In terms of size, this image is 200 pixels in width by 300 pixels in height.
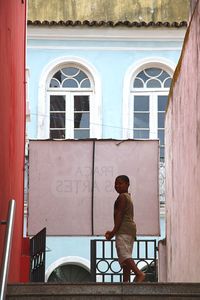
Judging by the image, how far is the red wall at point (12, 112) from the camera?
32.5ft

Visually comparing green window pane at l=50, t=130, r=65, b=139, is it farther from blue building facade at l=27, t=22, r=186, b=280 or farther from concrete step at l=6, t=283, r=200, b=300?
concrete step at l=6, t=283, r=200, b=300

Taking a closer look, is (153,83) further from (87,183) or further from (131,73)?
(87,183)

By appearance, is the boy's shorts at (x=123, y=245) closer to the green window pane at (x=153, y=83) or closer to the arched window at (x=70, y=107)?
the arched window at (x=70, y=107)

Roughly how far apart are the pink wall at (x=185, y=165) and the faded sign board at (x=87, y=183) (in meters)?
0.34

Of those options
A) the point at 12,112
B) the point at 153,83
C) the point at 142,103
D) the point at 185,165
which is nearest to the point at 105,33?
the point at 153,83

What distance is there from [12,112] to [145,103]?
8136 millimetres

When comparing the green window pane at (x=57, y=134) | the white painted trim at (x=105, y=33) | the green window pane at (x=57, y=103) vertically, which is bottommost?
the green window pane at (x=57, y=134)

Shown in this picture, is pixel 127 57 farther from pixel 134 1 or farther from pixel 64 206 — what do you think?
pixel 64 206

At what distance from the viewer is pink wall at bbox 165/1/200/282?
10.1 m

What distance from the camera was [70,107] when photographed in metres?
19.0

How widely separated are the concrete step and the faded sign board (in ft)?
20.6

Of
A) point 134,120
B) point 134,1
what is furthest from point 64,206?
point 134,1

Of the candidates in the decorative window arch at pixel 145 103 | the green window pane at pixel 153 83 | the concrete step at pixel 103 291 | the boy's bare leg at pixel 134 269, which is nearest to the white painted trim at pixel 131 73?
the decorative window arch at pixel 145 103

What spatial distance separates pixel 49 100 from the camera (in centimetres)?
1914
